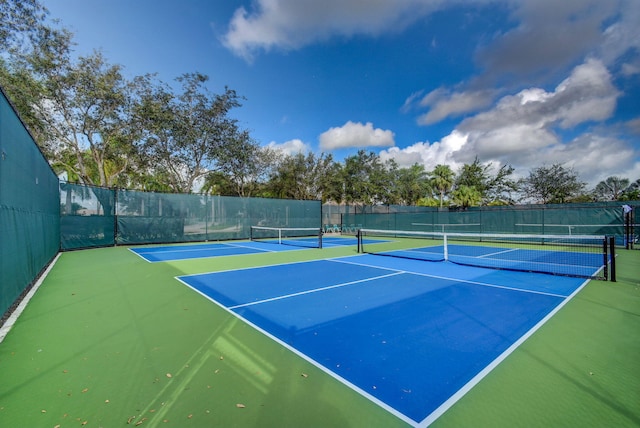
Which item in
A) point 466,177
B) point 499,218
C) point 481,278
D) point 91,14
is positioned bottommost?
point 481,278

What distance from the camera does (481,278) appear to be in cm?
703

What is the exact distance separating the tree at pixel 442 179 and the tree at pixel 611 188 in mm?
22847

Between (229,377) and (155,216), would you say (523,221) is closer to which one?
(229,377)

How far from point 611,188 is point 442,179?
29.5 metres

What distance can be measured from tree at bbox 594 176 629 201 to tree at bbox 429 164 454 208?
75.0ft

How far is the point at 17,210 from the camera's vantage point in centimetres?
507

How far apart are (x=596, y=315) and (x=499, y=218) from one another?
15.0 metres

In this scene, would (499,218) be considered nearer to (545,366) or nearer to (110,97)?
(545,366)

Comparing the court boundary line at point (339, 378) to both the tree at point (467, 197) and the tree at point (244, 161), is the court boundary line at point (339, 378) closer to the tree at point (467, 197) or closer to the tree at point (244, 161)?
the tree at point (244, 161)

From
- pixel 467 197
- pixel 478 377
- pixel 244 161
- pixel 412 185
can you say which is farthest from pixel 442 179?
pixel 478 377

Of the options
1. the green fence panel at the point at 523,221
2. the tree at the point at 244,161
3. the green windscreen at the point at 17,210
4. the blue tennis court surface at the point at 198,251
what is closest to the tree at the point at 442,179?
the green fence panel at the point at 523,221

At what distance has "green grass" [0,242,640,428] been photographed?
219 centimetres

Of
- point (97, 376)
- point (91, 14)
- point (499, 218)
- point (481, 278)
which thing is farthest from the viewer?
point (499, 218)

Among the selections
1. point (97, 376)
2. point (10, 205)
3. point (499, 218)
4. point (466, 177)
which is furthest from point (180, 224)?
point (466, 177)
